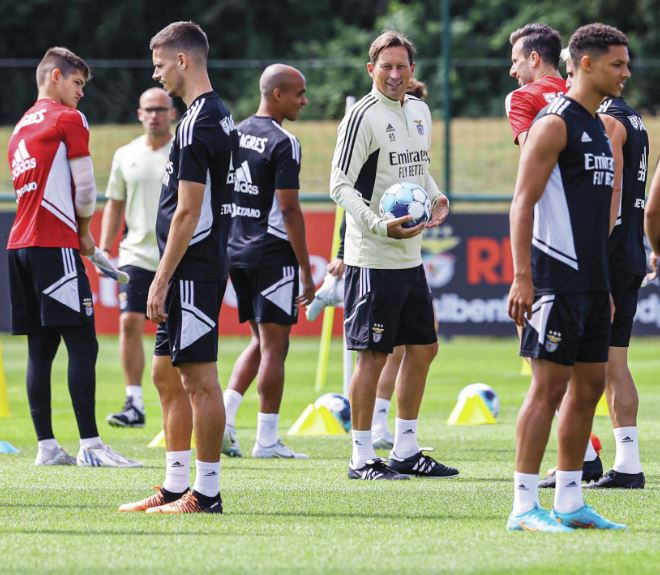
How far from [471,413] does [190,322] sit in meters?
4.83

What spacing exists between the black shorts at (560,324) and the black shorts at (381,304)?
1997 millimetres

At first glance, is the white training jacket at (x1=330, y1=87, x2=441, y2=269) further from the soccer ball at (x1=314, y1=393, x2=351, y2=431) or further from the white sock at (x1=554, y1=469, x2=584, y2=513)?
the soccer ball at (x1=314, y1=393, x2=351, y2=431)

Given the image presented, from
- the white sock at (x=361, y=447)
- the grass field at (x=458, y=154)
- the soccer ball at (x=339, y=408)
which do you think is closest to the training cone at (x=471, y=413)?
the soccer ball at (x=339, y=408)

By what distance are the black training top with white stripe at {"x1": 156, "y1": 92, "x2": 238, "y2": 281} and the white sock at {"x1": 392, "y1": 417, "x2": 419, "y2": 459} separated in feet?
6.87

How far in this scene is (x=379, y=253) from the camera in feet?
25.4

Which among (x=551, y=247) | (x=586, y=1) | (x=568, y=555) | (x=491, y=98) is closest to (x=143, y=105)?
(x=551, y=247)

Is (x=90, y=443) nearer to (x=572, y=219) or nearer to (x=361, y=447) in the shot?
(x=361, y=447)

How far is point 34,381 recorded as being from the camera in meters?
8.42

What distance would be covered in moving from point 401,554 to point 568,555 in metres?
0.63

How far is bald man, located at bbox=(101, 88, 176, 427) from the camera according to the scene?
10.9 metres

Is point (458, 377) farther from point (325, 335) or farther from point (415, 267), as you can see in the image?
point (415, 267)

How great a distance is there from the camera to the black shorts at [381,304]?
7.71 metres

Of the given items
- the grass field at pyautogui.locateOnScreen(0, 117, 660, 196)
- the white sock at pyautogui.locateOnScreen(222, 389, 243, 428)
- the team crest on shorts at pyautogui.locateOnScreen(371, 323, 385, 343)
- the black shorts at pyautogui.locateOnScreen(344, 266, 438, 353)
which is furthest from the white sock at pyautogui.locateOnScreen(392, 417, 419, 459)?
the grass field at pyautogui.locateOnScreen(0, 117, 660, 196)

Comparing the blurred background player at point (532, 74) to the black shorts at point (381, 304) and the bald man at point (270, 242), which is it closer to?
the black shorts at point (381, 304)
